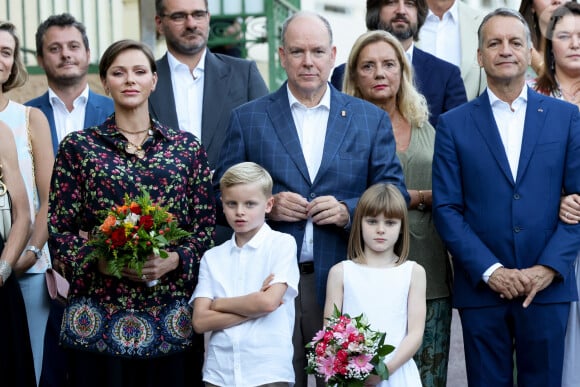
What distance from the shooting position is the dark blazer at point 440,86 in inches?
265

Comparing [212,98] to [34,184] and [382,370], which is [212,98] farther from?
[382,370]

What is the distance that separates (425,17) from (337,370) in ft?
9.84

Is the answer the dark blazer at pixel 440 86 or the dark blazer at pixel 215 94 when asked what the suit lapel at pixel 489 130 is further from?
the dark blazer at pixel 215 94

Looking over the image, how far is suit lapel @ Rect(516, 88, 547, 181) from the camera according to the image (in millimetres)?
5684

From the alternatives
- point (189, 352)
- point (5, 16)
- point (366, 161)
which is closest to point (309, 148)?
point (366, 161)

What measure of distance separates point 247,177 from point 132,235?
0.67 meters

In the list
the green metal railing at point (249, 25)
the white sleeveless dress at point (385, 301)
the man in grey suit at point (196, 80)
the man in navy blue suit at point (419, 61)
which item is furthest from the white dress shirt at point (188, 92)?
the green metal railing at point (249, 25)

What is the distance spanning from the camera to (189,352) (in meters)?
5.50

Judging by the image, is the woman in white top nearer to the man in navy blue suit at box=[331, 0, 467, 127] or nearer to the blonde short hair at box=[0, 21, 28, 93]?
the blonde short hair at box=[0, 21, 28, 93]

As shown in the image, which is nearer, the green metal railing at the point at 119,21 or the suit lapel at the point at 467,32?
the suit lapel at the point at 467,32

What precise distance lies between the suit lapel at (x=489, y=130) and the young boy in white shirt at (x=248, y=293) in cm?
119

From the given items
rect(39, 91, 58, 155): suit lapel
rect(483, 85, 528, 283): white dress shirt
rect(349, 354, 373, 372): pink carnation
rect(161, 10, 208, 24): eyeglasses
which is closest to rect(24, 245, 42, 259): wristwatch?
rect(39, 91, 58, 155): suit lapel

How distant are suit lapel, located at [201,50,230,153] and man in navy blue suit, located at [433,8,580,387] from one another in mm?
1413

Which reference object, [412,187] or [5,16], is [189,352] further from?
[5,16]
